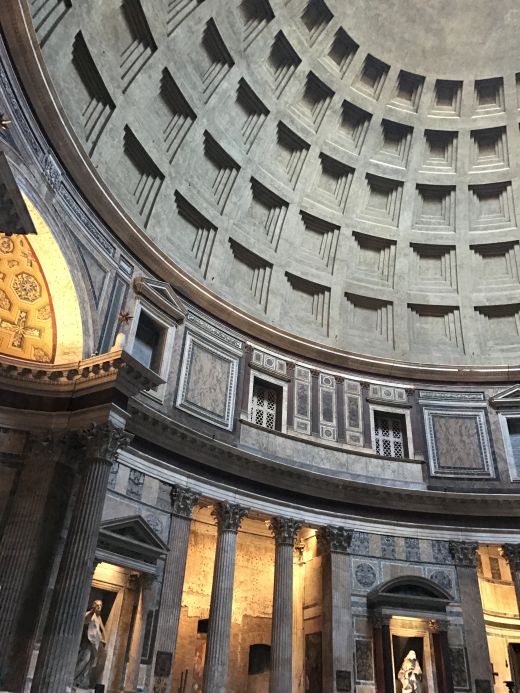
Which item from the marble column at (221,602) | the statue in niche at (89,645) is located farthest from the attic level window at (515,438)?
the statue in niche at (89,645)

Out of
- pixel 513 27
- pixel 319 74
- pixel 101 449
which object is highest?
pixel 513 27

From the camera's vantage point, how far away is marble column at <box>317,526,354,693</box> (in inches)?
661

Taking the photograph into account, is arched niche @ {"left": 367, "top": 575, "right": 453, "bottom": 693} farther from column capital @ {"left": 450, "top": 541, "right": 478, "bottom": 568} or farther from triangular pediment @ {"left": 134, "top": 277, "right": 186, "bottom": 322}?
triangular pediment @ {"left": 134, "top": 277, "right": 186, "bottom": 322}

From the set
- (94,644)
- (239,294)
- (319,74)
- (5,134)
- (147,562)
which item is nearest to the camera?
(5,134)

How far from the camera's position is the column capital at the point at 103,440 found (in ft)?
42.8

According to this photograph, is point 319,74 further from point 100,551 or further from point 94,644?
point 94,644

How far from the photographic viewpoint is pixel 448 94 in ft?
85.2

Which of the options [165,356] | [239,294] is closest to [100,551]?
[165,356]

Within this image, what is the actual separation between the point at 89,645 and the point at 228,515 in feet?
18.4

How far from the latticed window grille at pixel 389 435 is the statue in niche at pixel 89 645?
475 inches

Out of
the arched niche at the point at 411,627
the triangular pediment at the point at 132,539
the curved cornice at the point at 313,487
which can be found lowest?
the arched niche at the point at 411,627

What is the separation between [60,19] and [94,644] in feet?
51.4

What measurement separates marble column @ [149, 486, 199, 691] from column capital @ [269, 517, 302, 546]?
3.07 metres

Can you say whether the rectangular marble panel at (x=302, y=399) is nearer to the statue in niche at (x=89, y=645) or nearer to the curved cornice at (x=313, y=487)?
the curved cornice at (x=313, y=487)
